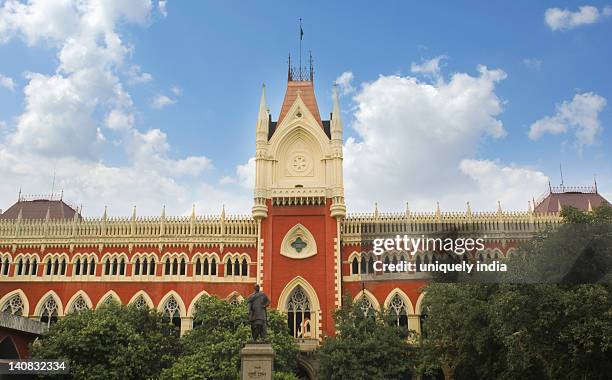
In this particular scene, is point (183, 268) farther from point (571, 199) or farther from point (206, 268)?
point (571, 199)

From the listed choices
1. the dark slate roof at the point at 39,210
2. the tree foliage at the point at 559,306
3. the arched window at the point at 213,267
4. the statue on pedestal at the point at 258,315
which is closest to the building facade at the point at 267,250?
the arched window at the point at 213,267

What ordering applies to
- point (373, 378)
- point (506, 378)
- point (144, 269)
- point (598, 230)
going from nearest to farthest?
point (598, 230) < point (506, 378) < point (373, 378) < point (144, 269)

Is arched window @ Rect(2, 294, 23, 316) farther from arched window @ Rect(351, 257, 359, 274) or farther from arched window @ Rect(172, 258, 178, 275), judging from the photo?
arched window @ Rect(351, 257, 359, 274)

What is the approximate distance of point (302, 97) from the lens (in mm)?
50438

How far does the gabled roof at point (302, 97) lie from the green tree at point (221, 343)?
16996mm

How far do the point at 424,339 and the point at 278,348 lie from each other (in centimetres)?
896

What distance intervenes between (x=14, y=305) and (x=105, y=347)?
1638cm

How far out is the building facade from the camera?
44.7 m

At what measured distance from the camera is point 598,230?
27250 mm

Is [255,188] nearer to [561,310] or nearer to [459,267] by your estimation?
[459,267]

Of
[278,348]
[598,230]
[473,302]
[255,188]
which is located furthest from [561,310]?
[255,188]

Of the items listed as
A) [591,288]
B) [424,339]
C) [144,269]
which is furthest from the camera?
[144,269]

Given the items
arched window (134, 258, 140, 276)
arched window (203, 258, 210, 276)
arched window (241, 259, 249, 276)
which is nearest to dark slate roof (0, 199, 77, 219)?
arched window (134, 258, 140, 276)

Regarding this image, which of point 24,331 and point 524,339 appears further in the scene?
point 24,331
